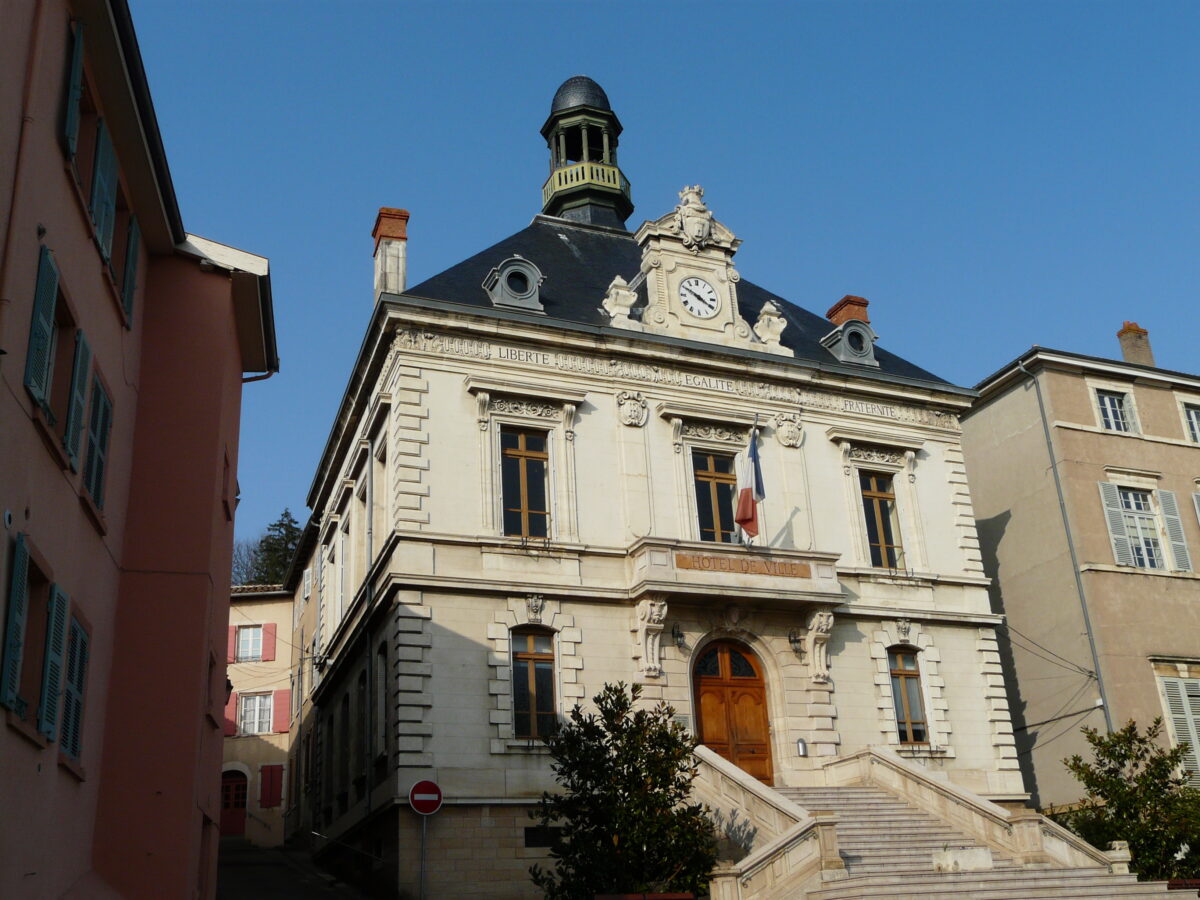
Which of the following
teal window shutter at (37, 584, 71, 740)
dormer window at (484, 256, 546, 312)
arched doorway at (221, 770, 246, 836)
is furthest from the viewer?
arched doorway at (221, 770, 246, 836)

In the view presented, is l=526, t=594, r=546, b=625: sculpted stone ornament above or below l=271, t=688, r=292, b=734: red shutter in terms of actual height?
below

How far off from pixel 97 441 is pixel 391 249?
13233mm

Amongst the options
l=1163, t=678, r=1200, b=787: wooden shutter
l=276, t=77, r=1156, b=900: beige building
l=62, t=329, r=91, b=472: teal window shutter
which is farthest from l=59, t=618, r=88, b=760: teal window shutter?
l=1163, t=678, r=1200, b=787: wooden shutter

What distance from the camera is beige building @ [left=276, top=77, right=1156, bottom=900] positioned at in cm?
Answer: 2033

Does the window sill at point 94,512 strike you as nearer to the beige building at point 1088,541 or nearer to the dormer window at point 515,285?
the dormer window at point 515,285

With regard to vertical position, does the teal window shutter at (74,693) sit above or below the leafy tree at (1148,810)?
above

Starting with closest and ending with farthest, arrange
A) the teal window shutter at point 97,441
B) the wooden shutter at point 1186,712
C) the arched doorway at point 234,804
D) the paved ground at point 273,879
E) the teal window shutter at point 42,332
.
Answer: the teal window shutter at point 42,332 → the teal window shutter at point 97,441 → the paved ground at point 273,879 → the wooden shutter at point 1186,712 → the arched doorway at point 234,804

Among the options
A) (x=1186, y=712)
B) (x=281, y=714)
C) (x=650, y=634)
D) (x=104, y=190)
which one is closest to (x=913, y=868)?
(x=650, y=634)

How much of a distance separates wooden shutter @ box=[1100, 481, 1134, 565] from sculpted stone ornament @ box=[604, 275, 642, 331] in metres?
12.4

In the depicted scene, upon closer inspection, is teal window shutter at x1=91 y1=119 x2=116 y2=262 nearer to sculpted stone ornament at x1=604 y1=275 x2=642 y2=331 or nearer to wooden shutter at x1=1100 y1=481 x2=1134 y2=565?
sculpted stone ornament at x1=604 y1=275 x2=642 y2=331

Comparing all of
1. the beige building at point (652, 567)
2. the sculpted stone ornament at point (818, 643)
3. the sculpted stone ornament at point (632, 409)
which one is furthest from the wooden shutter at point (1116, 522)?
the sculpted stone ornament at point (632, 409)

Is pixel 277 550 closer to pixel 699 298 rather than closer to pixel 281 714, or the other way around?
pixel 281 714

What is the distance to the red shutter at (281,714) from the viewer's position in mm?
39594

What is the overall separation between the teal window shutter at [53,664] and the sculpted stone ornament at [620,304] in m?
14.9
